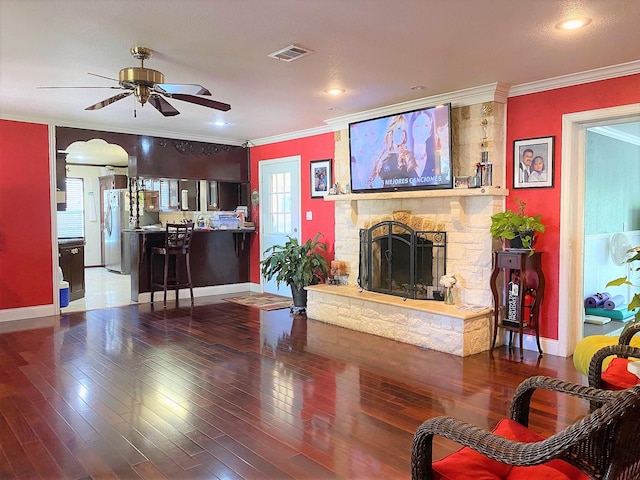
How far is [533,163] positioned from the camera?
4.33m

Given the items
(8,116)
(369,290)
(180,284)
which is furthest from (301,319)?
(8,116)

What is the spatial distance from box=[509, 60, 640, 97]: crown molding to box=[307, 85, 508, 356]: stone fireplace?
7.0 inches

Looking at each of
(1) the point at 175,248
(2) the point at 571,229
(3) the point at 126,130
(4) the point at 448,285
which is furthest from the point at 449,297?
(3) the point at 126,130

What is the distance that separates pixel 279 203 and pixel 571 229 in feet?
14.0

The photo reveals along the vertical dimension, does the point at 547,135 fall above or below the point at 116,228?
above

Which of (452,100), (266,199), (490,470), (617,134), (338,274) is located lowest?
(490,470)

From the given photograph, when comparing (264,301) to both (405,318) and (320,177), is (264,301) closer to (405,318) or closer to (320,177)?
(320,177)

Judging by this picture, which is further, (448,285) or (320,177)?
(320,177)

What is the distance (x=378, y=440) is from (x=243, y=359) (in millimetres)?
1768

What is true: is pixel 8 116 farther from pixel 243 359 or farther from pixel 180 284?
pixel 243 359

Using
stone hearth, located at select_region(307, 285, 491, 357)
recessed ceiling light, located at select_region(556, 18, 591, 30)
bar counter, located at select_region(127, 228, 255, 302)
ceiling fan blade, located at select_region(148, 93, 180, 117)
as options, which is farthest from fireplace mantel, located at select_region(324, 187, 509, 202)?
bar counter, located at select_region(127, 228, 255, 302)

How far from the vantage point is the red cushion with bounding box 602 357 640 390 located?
225 centimetres

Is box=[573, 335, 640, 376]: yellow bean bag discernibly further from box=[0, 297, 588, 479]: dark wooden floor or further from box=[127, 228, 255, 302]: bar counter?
box=[127, 228, 255, 302]: bar counter

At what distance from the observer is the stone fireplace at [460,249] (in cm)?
433
